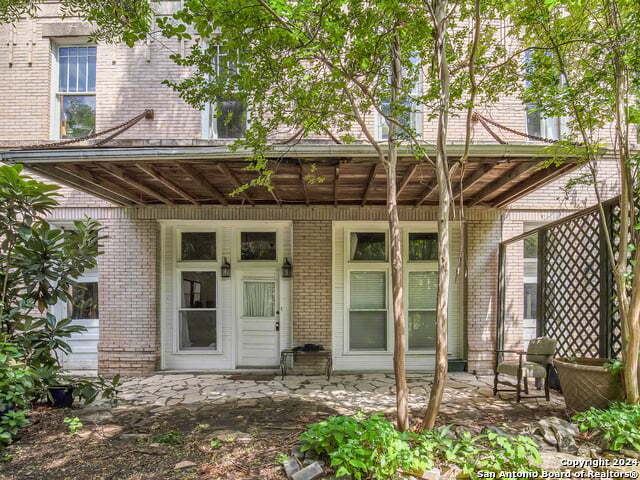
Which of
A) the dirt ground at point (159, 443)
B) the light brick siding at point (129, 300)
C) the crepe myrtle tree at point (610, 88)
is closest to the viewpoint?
the dirt ground at point (159, 443)

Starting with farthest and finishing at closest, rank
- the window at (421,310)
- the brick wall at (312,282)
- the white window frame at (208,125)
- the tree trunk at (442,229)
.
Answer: the window at (421,310) < the white window frame at (208,125) < the brick wall at (312,282) < the tree trunk at (442,229)

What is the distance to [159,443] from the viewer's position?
3846 millimetres

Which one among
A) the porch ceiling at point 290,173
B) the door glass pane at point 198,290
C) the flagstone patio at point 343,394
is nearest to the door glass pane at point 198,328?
the door glass pane at point 198,290

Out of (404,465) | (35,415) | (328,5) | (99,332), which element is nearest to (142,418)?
(35,415)

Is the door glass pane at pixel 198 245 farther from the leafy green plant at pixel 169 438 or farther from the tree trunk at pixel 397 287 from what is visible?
the tree trunk at pixel 397 287

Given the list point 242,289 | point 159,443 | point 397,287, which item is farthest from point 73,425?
point 397,287

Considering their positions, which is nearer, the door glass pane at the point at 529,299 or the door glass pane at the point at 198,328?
the door glass pane at the point at 198,328

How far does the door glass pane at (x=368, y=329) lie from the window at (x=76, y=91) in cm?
614

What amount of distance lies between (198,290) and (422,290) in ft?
14.0

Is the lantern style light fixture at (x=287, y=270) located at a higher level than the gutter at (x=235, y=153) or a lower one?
lower

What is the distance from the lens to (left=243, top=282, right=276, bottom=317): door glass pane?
7090 mm

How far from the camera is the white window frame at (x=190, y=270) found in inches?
276

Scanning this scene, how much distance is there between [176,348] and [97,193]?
3076 millimetres

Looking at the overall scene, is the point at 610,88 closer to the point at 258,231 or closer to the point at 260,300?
the point at 258,231
